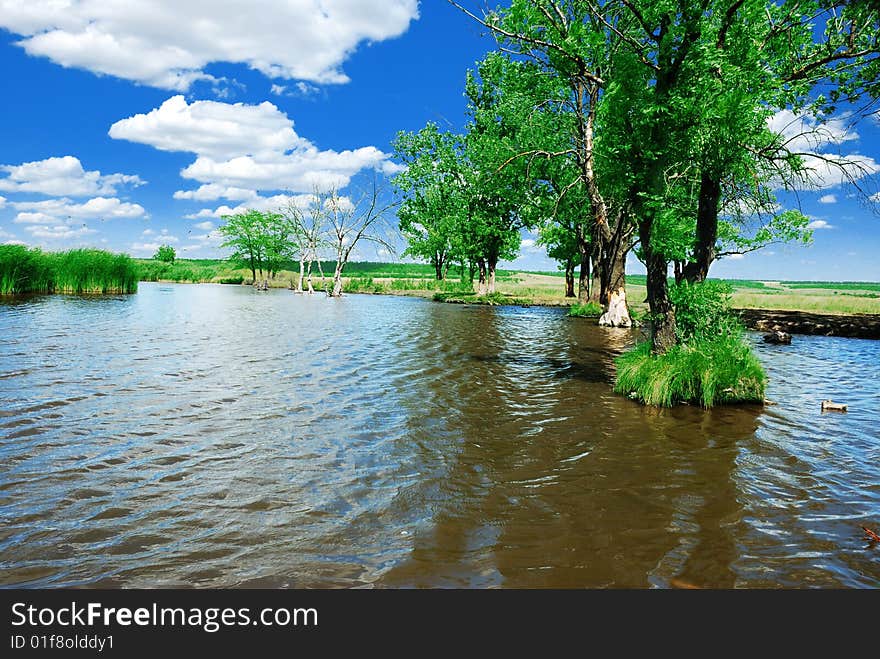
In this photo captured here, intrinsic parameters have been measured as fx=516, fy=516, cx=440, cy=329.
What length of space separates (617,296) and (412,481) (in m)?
25.7

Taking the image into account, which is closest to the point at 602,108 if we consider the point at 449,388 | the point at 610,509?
the point at 449,388

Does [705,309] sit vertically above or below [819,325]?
above

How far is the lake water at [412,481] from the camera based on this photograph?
4.50 meters

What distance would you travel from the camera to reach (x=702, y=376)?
1095 centimetres

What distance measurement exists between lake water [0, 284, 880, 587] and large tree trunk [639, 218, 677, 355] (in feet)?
6.48

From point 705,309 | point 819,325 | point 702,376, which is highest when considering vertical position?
point 705,309

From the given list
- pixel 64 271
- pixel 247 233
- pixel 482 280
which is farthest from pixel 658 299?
pixel 247 233

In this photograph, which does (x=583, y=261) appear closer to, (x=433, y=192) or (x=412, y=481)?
(x=433, y=192)

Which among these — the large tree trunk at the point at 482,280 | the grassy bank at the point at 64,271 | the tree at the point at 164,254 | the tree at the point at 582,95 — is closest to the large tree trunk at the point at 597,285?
the tree at the point at 582,95

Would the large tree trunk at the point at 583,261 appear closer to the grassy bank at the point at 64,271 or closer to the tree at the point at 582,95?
the tree at the point at 582,95

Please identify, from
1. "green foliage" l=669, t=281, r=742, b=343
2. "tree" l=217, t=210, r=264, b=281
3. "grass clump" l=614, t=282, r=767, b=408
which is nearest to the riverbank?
"green foliage" l=669, t=281, r=742, b=343

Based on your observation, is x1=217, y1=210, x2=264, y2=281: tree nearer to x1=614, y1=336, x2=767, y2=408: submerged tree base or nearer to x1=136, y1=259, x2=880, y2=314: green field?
x1=136, y1=259, x2=880, y2=314: green field
